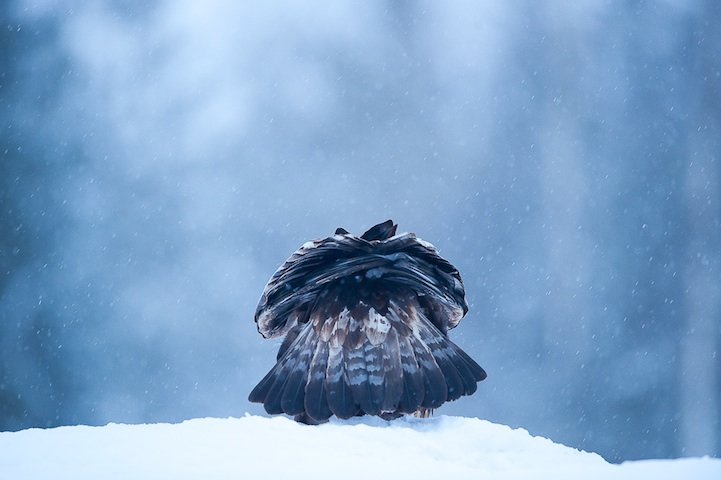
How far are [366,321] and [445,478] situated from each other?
87cm

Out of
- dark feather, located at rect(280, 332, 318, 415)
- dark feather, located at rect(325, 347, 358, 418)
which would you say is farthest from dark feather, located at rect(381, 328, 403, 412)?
dark feather, located at rect(280, 332, 318, 415)

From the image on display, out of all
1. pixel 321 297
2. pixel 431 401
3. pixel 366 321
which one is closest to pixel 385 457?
pixel 431 401

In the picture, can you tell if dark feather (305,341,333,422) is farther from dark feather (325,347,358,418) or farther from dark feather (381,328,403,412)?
dark feather (381,328,403,412)

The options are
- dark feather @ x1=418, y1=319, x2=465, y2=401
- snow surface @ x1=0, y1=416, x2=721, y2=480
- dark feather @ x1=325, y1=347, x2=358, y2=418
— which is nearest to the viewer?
snow surface @ x1=0, y1=416, x2=721, y2=480

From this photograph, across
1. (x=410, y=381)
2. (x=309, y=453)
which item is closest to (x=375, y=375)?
(x=410, y=381)

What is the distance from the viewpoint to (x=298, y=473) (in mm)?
1742

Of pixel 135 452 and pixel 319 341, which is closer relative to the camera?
pixel 135 452

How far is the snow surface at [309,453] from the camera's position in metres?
1.73

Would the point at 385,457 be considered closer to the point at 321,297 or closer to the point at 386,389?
the point at 386,389

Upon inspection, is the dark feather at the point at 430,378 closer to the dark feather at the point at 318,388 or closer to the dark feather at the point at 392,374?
the dark feather at the point at 392,374

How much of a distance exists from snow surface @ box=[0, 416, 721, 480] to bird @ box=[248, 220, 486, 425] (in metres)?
0.10

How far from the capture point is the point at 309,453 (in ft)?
6.58

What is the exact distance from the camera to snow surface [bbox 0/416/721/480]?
1.73 m

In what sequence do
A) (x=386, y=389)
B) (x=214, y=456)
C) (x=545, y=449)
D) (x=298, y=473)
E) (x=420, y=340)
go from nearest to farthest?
(x=298, y=473)
(x=214, y=456)
(x=545, y=449)
(x=386, y=389)
(x=420, y=340)
